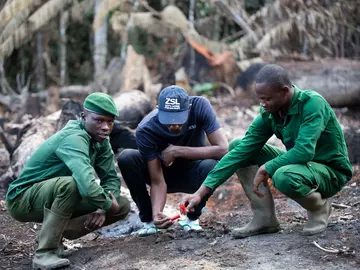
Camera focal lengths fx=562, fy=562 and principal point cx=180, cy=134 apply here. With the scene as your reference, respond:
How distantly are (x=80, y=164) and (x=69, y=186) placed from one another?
197 millimetres

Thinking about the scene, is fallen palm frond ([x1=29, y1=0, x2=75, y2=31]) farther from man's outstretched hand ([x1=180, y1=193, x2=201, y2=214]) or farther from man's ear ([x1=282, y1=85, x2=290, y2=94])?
man's ear ([x1=282, y1=85, x2=290, y2=94])

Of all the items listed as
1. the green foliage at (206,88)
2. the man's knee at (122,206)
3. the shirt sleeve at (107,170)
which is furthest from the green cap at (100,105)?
the green foliage at (206,88)

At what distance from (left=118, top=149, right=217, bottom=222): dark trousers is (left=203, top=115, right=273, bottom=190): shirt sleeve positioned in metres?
0.53

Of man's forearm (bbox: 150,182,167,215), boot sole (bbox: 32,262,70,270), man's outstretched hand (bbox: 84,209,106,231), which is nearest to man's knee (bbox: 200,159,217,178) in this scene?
man's forearm (bbox: 150,182,167,215)

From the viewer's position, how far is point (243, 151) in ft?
14.3

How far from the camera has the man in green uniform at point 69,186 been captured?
4.09 meters

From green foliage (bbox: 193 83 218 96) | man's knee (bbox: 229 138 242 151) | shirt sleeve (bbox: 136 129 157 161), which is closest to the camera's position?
man's knee (bbox: 229 138 242 151)

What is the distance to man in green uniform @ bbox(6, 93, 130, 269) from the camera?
4090mm

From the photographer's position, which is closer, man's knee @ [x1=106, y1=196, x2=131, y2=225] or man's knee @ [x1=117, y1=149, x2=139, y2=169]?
man's knee @ [x1=106, y1=196, x2=131, y2=225]

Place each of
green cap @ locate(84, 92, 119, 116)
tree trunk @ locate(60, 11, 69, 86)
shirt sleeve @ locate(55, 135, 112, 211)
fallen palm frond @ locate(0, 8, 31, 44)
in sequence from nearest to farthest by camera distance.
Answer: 1. shirt sleeve @ locate(55, 135, 112, 211)
2. green cap @ locate(84, 92, 119, 116)
3. fallen palm frond @ locate(0, 8, 31, 44)
4. tree trunk @ locate(60, 11, 69, 86)

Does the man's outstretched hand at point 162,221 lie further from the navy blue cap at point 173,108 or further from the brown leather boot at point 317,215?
the brown leather boot at point 317,215

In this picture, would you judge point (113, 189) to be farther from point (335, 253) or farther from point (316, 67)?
point (316, 67)

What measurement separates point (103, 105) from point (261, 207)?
1.47m

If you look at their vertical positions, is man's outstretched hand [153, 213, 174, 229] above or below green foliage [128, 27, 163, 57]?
below
